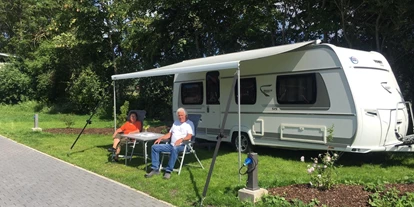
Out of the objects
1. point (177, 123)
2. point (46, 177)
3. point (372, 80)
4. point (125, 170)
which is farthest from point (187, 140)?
point (372, 80)

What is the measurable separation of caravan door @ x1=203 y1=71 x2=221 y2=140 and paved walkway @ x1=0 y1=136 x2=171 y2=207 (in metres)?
3.48

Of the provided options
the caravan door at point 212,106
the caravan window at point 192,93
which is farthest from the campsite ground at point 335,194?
the caravan window at point 192,93

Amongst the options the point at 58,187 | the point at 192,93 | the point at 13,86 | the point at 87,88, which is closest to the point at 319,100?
the point at 192,93

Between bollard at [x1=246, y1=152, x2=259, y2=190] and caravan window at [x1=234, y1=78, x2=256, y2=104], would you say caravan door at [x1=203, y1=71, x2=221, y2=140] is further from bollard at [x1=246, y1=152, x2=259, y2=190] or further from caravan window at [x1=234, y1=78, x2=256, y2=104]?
bollard at [x1=246, y1=152, x2=259, y2=190]

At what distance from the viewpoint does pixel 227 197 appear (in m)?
4.97

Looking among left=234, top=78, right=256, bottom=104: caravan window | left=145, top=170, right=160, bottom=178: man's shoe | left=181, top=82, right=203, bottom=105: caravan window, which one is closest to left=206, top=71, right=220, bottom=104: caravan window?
left=181, top=82, right=203, bottom=105: caravan window

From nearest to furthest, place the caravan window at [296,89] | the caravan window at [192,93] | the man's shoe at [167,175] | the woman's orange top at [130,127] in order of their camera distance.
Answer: the man's shoe at [167,175] < the caravan window at [296,89] < the woman's orange top at [130,127] < the caravan window at [192,93]

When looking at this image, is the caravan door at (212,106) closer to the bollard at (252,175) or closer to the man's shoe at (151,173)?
the man's shoe at (151,173)

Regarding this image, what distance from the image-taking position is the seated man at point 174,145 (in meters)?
6.55

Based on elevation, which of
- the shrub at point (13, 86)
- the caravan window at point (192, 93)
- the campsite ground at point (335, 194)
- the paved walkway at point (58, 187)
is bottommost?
the paved walkway at point (58, 187)

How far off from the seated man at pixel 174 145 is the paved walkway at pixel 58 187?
0.80 meters

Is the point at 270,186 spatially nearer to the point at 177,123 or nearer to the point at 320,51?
the point at 177,123

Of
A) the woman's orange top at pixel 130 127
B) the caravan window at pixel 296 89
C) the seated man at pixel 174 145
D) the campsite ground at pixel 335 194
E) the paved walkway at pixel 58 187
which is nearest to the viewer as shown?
the campsite ground at pixel 335 194

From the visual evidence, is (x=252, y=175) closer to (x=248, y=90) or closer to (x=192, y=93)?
(x=248, y=90)
